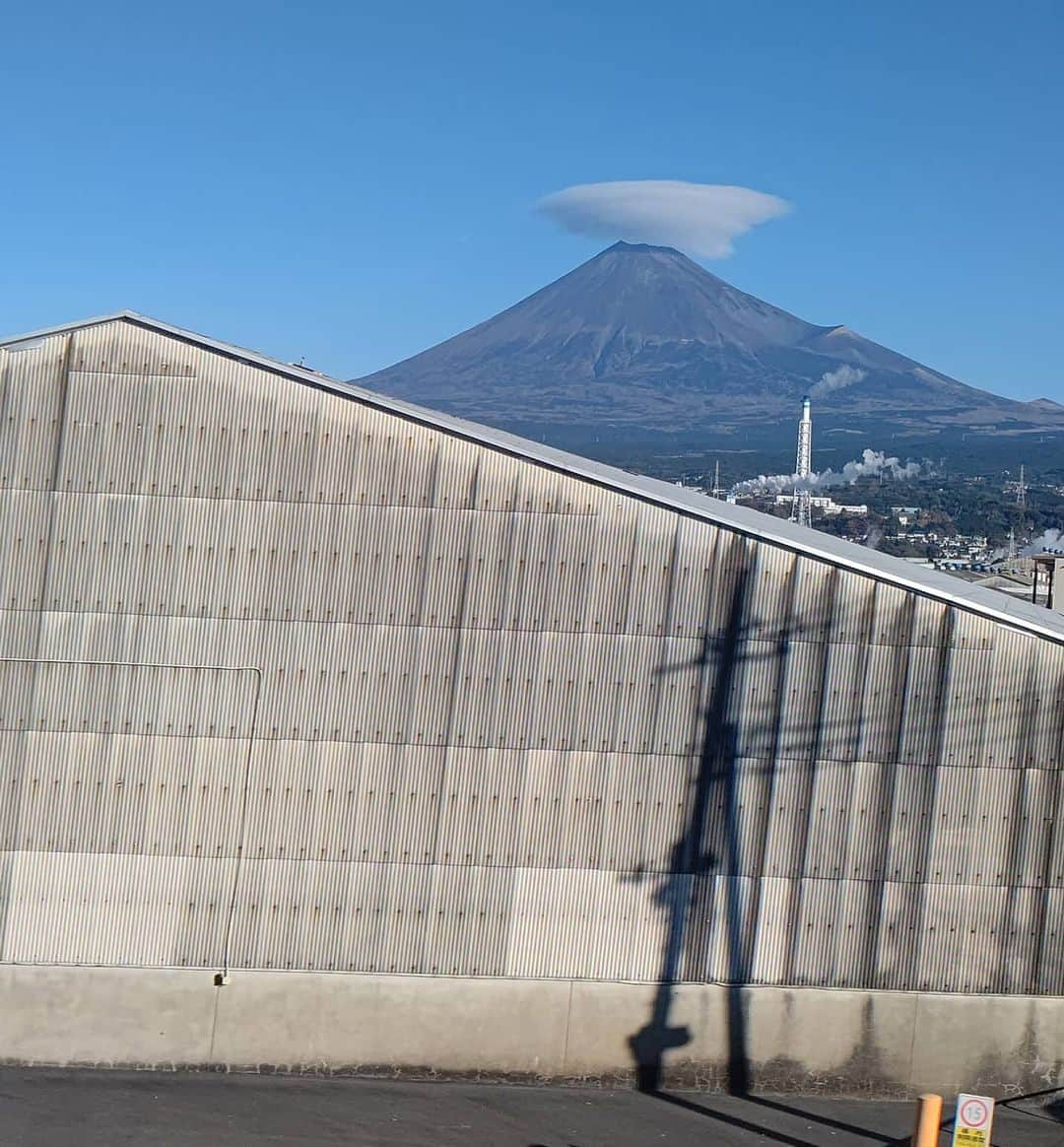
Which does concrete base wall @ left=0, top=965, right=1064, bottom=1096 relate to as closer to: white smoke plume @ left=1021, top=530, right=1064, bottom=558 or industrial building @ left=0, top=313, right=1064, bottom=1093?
industrial building @ left=0, top=313, right=1064, bottom=1093

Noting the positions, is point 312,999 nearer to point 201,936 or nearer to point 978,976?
point 201,936

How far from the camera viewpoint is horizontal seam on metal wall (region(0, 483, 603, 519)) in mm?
18359

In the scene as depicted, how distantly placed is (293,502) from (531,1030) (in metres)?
7.23

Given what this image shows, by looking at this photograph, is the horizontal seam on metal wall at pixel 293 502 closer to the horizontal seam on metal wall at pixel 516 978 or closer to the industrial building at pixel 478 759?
the industrial building at pixel 478 759

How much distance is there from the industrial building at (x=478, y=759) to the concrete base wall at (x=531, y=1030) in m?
0.04

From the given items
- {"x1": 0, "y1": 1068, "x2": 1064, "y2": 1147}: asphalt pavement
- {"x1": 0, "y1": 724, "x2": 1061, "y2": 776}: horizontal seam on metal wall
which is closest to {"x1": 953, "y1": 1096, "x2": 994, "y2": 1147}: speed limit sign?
{"x1": 0, "y1": 1068, "x2": 1064, "y2": 1147}: asphalt pavement

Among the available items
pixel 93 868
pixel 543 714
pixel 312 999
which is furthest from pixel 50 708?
pixel 543 714


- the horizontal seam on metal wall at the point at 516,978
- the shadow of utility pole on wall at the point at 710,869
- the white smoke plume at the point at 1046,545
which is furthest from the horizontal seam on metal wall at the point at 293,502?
the white smoke plume at the point at 1046,545

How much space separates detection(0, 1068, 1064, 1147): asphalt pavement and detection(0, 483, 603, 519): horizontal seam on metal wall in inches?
277

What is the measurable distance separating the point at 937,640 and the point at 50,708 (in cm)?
1115

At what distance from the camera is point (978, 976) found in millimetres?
18156

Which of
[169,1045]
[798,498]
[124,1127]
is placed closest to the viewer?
[124,1127]

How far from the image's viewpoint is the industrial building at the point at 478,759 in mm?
17922

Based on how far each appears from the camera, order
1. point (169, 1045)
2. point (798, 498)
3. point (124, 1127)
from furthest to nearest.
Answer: point (798, 498) < point (169, 1045) < point (124, 1127)
